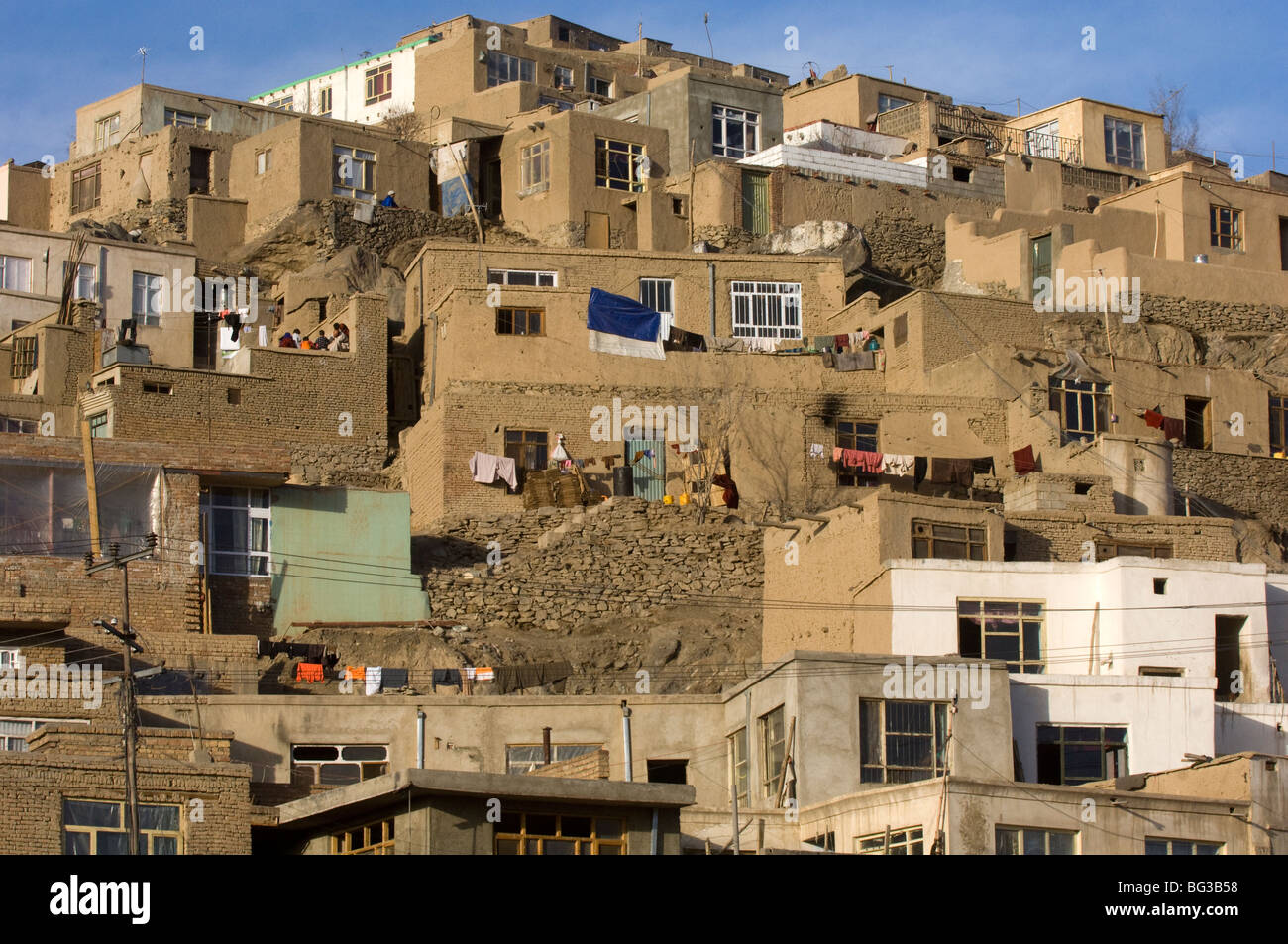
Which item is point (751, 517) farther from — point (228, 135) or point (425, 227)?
point (228, 135)

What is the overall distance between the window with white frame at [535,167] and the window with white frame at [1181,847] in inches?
1279

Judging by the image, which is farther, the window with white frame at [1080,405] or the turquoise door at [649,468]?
the window with white frame at [1080,405]

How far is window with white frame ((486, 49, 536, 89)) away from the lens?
228 feet

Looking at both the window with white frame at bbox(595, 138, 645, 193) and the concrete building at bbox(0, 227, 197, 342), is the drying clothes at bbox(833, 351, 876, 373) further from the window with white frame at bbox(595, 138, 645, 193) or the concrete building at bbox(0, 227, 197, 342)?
the concrete building at bbox(0, 227, 197, 342)

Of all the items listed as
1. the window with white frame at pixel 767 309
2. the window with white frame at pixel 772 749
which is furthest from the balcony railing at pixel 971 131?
the window with white frame at pixel 772 749

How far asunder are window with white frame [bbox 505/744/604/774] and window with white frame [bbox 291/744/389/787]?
172 centimetres

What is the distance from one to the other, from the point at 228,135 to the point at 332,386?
575 inches

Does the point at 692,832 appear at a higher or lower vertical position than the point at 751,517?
lower

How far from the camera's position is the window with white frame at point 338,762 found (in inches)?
1222

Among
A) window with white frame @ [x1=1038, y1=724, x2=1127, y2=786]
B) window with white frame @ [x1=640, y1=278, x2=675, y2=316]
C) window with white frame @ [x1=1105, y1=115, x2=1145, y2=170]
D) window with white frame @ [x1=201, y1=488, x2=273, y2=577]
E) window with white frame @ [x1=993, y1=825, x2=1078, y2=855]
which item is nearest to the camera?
window with white frame @ [x1=993, y1=825, x2=1078, y2=855]

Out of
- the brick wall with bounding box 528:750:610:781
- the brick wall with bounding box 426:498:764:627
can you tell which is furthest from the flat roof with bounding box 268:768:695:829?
the brick wall with bounding box 426:498:764:627

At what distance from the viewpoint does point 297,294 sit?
171ft

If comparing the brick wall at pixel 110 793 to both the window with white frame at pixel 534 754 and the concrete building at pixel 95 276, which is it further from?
the concrete building at pixel 95 276

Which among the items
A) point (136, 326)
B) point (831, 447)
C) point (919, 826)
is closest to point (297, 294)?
point (136, 326)
